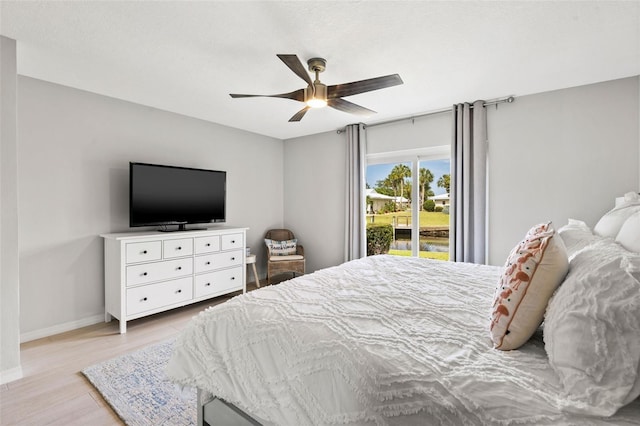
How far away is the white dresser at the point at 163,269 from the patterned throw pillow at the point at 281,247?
0.81 metres

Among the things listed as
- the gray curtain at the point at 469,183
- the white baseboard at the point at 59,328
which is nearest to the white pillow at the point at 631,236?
the gray curtain at the point at 469,183

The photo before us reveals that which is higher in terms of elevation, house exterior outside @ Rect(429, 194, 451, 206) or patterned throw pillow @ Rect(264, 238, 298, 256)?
house exterior outside @ Rect(429, 194, 451, 206)

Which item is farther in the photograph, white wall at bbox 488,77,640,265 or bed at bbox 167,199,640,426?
white wall at bbox 488,77,640,265

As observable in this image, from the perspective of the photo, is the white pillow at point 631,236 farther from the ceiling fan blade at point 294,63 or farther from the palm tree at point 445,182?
the palm tree at point 445,182

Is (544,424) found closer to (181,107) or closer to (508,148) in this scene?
(508,148)

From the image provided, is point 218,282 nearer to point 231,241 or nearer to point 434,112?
point 231,241

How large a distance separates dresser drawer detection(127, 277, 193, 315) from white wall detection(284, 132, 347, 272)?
2.10m

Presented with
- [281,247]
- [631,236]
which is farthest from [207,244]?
[631,236]

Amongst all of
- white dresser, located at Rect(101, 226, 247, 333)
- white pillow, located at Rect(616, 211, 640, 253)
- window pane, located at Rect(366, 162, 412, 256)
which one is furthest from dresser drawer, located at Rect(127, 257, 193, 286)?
white pillow, located at Rect(616, 211, 640, 253)

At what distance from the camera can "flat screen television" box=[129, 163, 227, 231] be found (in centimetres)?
331

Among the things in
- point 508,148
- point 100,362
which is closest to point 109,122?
point 100,362

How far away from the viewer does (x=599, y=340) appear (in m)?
0.80

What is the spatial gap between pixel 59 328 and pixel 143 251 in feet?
3.63

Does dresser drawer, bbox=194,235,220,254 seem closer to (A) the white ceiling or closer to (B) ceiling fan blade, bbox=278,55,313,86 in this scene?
(A) the white ceiling
